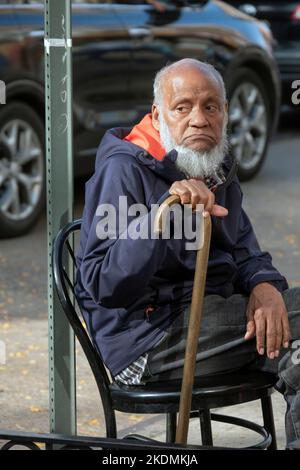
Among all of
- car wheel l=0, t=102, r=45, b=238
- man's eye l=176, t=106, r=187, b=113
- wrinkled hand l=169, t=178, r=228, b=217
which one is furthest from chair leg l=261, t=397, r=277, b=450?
car wheel l=0, t=102, r=45, b=238

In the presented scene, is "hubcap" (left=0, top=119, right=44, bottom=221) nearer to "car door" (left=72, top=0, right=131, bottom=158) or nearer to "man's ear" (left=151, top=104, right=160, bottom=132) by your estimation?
"car door" (left=72, top=0, right=131, bottom=158)

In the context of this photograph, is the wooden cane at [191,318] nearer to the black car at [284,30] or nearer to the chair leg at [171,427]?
the chair leg at [171,427]

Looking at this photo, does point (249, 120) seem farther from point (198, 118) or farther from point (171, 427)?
point (198, 118)

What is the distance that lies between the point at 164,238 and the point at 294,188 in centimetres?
612

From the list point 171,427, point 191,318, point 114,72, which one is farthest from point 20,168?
point 191,318

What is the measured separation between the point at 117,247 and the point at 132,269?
0.26ft

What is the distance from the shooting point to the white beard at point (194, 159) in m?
3.42

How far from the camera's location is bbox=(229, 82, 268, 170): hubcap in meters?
9.16

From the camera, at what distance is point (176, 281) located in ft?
11.3

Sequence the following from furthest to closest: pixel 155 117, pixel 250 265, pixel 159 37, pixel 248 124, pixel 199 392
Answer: pixel 248 124
pixel 159 37
pixel 250 265
pixel 155 117
pixel 199 392

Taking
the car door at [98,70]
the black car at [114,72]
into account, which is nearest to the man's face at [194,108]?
the black car at [114,72]

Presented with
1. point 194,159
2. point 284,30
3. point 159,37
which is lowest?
point 284,30

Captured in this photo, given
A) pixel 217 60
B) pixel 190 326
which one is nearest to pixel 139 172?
pixel 190 326
